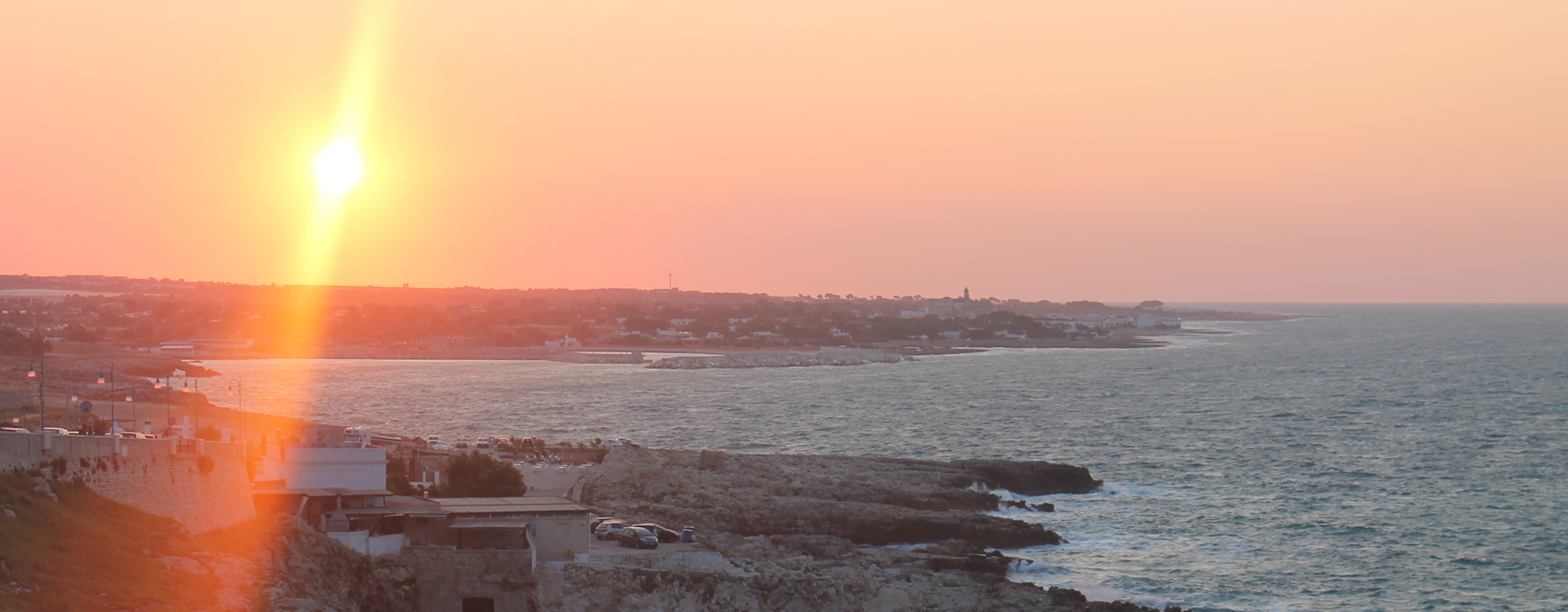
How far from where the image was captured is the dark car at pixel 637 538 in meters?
20.7

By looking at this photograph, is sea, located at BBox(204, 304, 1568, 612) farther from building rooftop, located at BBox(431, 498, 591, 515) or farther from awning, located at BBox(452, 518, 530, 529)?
awning, located at BBox(452, 518, 530, 529)

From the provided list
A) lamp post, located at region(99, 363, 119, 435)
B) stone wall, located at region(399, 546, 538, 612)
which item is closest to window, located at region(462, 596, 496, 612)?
stone wall, located at region(399, 546, 538, 612)

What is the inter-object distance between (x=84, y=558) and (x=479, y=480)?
1270 cm

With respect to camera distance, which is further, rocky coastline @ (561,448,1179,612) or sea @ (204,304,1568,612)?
sea @ (204,304,1568,612)

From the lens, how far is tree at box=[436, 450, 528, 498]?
24.2m

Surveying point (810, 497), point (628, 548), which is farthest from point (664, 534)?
point (810, 497)

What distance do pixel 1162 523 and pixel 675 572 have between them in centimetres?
1542

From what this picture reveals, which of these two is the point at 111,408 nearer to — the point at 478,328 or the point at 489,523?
the point at 489,523

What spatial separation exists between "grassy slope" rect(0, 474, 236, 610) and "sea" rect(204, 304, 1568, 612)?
15.1 m

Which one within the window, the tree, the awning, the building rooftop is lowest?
the window

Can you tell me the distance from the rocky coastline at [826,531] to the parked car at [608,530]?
1.52 meters

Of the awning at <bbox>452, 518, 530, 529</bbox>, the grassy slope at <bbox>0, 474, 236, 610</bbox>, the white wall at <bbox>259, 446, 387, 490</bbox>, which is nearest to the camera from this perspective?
the grassy slope at <bbox>0, 474, 236, 610</bbox>

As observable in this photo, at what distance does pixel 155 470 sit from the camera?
14430mm

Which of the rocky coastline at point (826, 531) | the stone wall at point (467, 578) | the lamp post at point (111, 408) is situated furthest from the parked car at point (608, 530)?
the lamp post at point (111, 408)
